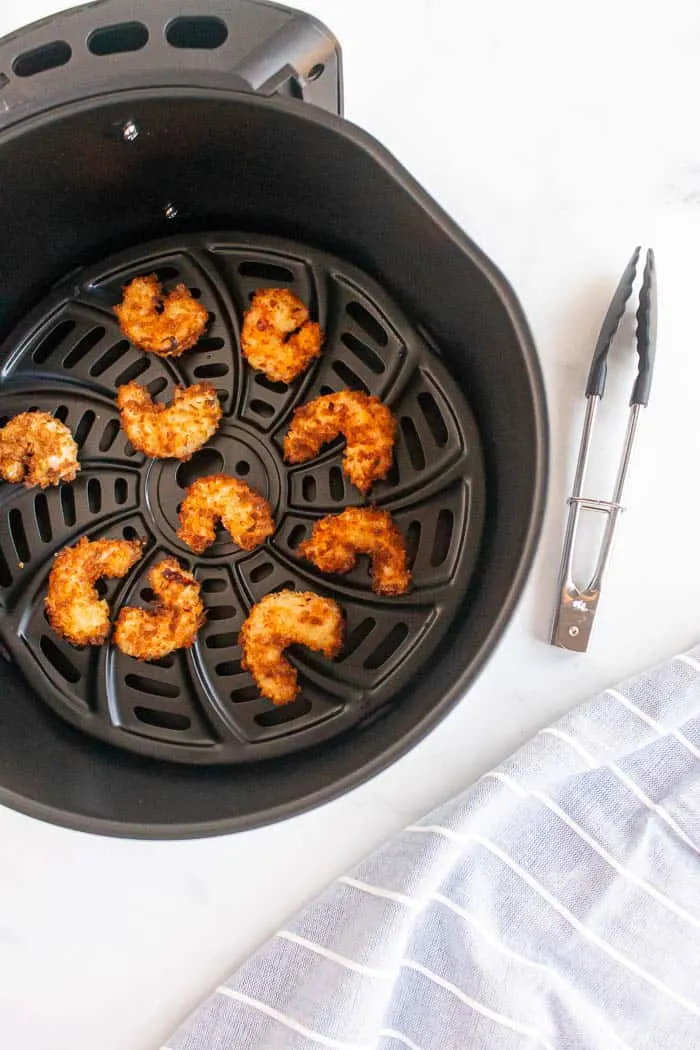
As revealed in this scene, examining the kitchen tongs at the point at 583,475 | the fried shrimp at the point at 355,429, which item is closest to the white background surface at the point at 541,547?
the kitchen tongs at the point at 583,475

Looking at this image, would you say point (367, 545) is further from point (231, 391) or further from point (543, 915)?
point (543, 915)

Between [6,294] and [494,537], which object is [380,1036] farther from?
[6,294]

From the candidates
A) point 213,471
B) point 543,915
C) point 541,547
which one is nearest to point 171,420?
point 213,471

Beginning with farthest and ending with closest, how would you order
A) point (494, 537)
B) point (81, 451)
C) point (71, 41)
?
point (81, 451)
point (494, 537)
point (71, 41)

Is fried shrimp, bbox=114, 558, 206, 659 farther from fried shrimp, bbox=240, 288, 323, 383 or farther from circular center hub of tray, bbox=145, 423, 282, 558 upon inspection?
fried shrimp, bbox=240, 288, 323, 383

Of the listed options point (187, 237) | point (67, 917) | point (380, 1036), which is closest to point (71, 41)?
point (187, 237)

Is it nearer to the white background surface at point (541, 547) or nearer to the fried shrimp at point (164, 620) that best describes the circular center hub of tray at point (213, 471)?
the fried shrimp at point (164, 620)
